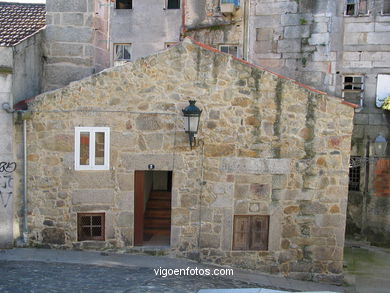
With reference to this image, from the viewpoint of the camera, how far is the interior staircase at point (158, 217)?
9.22m

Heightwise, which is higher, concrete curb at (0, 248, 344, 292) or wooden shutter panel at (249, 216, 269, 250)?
wooden shutter panel at (249, 216, 269, 250)

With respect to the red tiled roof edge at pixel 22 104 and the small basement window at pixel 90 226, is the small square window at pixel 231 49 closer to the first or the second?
the red tiled roof edge at pixel 22 104

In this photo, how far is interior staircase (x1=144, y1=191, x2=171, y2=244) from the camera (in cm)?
922

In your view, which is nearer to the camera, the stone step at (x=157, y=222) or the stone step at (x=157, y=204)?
the stone step at (x=157, y=222)

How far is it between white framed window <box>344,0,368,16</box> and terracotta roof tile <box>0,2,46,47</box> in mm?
7780

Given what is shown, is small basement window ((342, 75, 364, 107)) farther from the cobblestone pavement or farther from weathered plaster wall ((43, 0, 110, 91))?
weathered plaster wall ((43, 0, 110, 91))

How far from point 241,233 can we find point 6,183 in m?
4.44

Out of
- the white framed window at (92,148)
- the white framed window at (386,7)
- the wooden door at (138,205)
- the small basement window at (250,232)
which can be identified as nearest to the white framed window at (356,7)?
the white framed window at (386,7)

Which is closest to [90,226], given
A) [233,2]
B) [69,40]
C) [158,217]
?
[158,217]

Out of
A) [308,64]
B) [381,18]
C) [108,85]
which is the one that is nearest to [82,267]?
[108,85]

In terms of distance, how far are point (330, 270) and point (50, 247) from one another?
5.38 m

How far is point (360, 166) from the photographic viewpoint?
39.5 ft

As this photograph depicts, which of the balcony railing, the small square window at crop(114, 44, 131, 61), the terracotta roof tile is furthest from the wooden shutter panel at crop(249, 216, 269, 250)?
the small square window at crop(114, 44, 131, 61)

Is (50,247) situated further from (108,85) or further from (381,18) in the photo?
(381,18)
